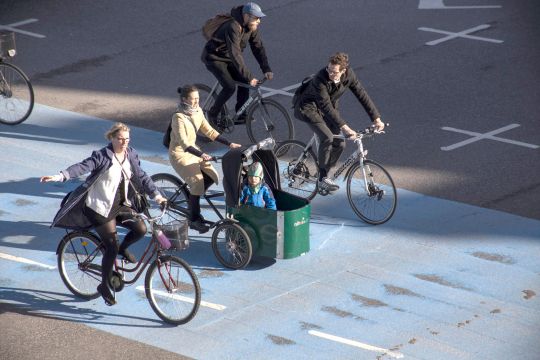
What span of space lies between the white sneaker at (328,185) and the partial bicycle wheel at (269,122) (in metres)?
1.95

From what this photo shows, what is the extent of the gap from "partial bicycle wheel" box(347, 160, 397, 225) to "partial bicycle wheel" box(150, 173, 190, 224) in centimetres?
190

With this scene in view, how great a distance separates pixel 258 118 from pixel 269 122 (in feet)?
1.08

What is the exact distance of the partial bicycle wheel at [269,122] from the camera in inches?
534

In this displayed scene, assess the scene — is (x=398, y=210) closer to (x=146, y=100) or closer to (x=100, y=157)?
(x=100, y=157)

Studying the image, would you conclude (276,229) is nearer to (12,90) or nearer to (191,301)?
(191,301)

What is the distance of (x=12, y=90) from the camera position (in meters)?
14.2

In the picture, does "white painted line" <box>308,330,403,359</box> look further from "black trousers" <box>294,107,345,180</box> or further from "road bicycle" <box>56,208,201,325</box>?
"black trousers" <box>294,107,345,180</box>

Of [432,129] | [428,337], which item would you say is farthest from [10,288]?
[432,129]

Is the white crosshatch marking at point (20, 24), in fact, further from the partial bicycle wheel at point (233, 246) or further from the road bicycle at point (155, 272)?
the road bicycle at point (155, 272)

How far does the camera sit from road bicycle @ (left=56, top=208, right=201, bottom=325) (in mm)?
8914

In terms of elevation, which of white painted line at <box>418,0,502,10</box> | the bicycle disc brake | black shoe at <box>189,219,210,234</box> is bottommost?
the bicycle disc brake

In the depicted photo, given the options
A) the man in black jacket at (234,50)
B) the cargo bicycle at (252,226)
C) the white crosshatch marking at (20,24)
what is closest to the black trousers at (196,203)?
the cargo bicycle at (252,226)

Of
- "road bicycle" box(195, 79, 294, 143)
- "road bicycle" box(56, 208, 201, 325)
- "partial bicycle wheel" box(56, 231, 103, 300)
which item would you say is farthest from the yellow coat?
"road bicycle" box(195, 79, 294, 143)

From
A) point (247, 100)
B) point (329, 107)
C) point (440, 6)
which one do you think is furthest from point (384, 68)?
point (329, 107)
